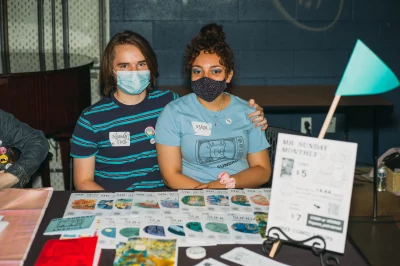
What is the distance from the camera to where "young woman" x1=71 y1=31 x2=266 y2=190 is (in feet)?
7.27

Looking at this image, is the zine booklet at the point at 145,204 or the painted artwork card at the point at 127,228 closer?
the painted artwork card at the point at 127,228

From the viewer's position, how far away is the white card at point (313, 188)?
136 centimetres

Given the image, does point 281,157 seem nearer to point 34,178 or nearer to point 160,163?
point 160,163

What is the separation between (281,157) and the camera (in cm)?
141

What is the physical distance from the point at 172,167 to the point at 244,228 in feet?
2.11

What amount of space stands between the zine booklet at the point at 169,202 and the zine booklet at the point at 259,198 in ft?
0.80

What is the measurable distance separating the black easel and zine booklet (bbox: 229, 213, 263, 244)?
6cm

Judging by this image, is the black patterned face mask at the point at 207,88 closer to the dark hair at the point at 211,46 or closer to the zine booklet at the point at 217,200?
the dark hair at the point at 211,46

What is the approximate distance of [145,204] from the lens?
1.71 metres

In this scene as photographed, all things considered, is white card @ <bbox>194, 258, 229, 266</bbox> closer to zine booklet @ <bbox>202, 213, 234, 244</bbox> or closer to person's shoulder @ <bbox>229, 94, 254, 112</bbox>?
zine booklet @ <bbox>202, 213, 234, 244</bbox>

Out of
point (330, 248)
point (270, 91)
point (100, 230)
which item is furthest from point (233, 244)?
point (270, 91)

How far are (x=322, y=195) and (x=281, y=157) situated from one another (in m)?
0.14

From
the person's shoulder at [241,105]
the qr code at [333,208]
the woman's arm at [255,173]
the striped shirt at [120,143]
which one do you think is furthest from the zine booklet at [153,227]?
the person's shoulder at [241,105]

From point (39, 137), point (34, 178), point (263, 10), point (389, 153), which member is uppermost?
point (263, 10)
